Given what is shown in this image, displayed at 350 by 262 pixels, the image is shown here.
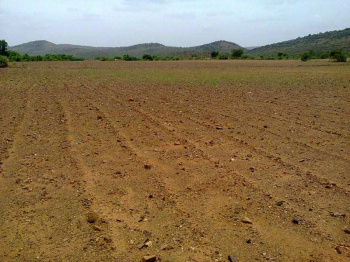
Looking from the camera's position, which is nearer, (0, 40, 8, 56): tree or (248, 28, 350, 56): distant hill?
(0, 40, 8, 56): tree

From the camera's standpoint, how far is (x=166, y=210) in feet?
13.6

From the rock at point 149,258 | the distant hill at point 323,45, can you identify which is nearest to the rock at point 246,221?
the rock at point 149,258

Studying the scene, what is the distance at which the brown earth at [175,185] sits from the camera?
3.50 meters

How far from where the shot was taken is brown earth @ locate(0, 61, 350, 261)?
3.50 meters

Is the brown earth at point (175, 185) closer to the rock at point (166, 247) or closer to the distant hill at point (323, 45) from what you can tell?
the rock at point (166, 247)

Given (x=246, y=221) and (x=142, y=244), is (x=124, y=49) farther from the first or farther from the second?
(x=142, y=244)

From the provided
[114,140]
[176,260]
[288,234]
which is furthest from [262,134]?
[176,260]

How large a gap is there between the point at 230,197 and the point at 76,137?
3.76 meters

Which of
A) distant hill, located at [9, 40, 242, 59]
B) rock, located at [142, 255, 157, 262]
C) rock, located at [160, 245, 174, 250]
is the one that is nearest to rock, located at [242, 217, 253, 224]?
rock, located at [160, 245, 174, 250]

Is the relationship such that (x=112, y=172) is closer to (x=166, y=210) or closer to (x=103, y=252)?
(x=166, y=210)

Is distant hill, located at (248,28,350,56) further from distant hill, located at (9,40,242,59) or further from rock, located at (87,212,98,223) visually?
rock, located at (87,212,98,223)

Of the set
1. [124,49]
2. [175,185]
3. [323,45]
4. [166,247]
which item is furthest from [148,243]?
[124,49]

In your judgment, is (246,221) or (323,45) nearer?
(246,221)

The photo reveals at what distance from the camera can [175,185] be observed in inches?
190
